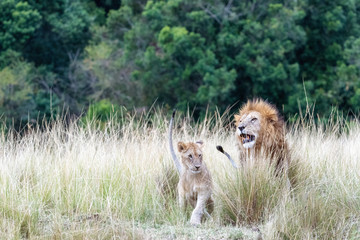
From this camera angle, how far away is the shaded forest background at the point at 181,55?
835 inches

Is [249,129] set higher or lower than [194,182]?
higher

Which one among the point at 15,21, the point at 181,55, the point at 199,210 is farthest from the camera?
the point at 15,21

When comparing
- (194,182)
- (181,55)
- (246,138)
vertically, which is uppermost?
(246,138)

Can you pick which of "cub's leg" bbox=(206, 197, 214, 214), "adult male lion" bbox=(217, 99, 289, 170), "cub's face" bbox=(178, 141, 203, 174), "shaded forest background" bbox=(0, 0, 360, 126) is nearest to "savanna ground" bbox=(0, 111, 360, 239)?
"cub's leg" bbox=(206, 197, 214, 214)

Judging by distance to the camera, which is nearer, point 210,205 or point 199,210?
point 199,210

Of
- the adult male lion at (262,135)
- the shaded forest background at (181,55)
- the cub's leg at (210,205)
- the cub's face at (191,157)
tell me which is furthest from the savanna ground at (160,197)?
the shaded forest background at (181,55)

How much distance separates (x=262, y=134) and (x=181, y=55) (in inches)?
632

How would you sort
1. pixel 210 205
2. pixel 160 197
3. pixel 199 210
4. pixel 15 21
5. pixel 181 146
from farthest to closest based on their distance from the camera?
pixel 15 21
pixel 160 197
pixel 210 205
pixel 181 146
pixel 199 210

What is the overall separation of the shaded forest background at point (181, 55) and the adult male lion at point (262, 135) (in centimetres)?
1359

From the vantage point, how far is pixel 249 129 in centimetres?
592

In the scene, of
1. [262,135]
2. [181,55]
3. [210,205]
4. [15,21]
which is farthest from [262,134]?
[15,21]

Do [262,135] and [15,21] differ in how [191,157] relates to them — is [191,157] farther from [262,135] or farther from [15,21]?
[15,21]

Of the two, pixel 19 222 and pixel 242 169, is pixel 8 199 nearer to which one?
pixel 19 222

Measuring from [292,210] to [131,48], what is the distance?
764 inches
